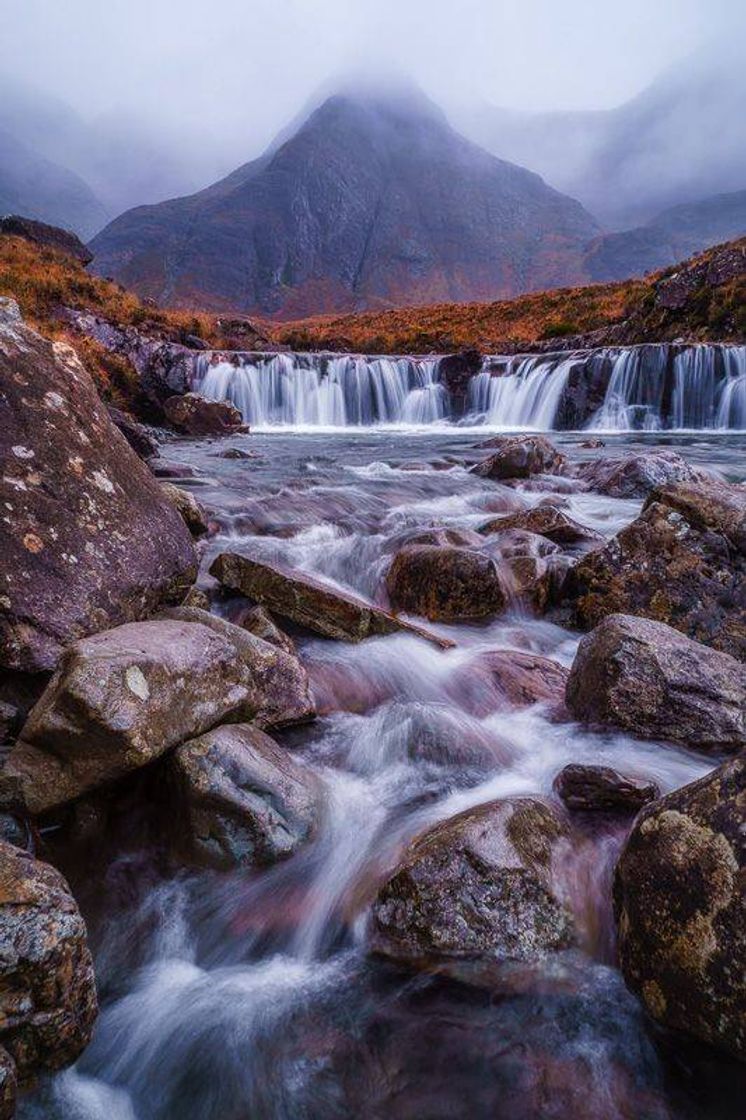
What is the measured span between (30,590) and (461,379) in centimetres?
2433

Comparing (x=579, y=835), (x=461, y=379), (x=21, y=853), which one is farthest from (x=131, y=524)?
(x=461, y=379)

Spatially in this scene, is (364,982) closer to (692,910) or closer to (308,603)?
(692,910)

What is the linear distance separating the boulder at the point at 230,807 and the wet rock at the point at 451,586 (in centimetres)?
317

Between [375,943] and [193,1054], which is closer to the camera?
[193,1054]

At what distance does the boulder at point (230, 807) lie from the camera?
3172mm

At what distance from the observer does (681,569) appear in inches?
225

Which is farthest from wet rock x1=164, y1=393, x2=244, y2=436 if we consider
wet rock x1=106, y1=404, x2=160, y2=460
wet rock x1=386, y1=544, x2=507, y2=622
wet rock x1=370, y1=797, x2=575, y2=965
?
wet rock x1=370, y1=797, x2=575, y2=965

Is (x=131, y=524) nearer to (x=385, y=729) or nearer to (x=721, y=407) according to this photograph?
(x=385, y=729)

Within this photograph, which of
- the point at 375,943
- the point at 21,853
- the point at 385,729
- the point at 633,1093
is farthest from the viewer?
the point at 385,729

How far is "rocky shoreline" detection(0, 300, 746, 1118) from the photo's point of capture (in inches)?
88.0

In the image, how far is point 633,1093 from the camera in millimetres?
2195

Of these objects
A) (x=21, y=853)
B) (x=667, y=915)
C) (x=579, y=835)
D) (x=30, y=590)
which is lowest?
(x=579, y=835)

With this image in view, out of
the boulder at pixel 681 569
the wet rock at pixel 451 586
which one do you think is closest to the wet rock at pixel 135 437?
the wet rock at pixel 451 586

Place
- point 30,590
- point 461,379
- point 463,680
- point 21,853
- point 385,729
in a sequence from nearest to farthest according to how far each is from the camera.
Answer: point 21,853, point 30,590, point 385,729, point 463,680, point 461,379
